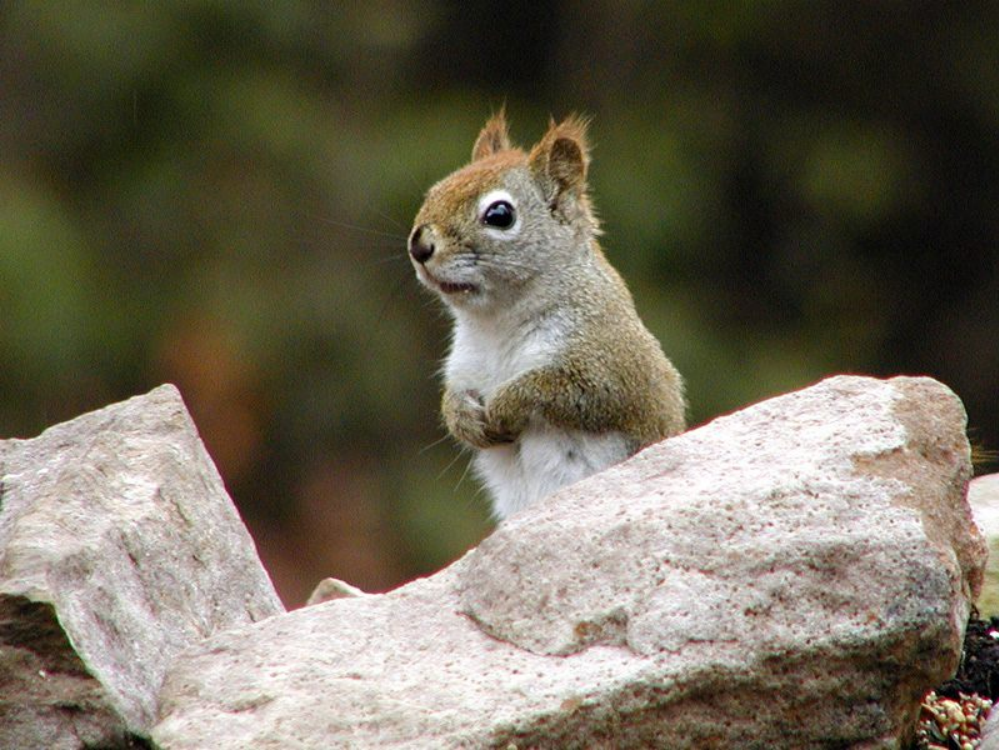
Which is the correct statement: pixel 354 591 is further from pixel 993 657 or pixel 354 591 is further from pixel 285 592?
pixel 285 592

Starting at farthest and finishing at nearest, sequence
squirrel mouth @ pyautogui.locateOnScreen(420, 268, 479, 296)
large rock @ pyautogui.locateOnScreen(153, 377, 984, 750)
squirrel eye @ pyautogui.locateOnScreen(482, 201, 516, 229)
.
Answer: squirrel eye @ pyautogui.locateOnScreen(482, 201, 516, 229) → squirrel mouth @ pyautogui.locateOnScreen(420, 268, 479, 296) → large rock @ pyautogui.locateOnScreen(153, 377, 984, 750)

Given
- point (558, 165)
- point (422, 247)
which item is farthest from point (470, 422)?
point (558, 165)

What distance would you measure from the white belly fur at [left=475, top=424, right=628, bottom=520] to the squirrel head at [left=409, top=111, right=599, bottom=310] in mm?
393

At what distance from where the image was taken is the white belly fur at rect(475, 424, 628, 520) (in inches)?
185

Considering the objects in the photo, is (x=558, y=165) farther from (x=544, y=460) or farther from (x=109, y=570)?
(x=109, y=570)

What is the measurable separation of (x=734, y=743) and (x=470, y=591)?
0.66 meters

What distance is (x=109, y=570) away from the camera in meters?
3.53

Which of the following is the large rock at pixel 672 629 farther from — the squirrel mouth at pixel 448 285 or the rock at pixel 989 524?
the squirrel mouth at pixel 448 285

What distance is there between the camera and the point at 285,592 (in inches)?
427

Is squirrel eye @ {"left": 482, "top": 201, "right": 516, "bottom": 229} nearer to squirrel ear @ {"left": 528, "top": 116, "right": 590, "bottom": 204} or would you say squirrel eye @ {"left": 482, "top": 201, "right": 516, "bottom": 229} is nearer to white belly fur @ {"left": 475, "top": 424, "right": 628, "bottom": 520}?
squirrel ear @ {"left": 528, "top": 116, "right": 590, "bottom": 204}

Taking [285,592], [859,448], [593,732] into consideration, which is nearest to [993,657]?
[859,448]

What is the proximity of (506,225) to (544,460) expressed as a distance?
66cm

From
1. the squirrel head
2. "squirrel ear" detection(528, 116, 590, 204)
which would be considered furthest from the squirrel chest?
"squirrel ear" detection(528, 116, 590, 204)

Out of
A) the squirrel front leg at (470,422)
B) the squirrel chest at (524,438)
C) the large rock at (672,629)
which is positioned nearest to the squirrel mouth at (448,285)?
the squirrel chest at (524,438)
